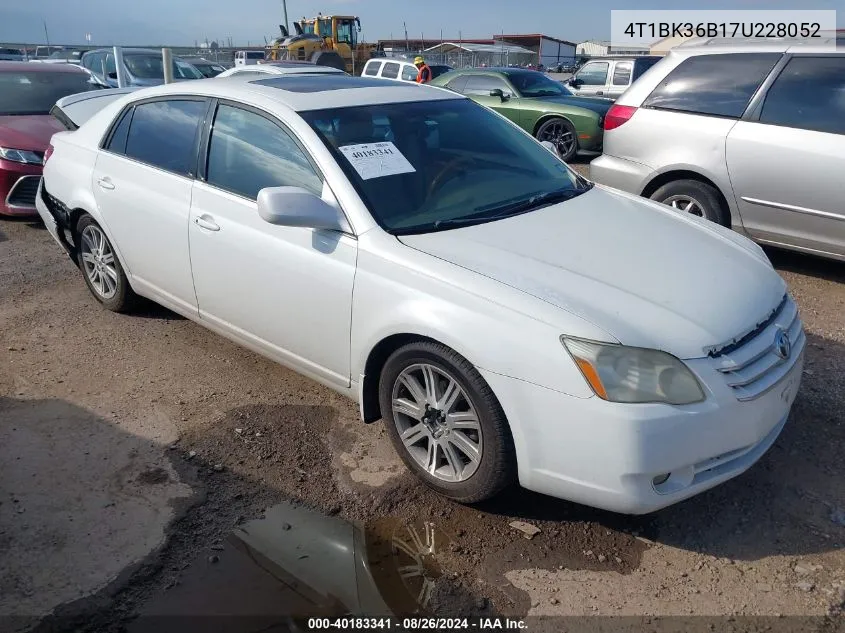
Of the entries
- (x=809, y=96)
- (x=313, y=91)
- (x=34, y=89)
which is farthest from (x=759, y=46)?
(x=34, y=89)

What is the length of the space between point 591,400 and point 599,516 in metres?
0.75

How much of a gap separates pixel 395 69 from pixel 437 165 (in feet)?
47.5

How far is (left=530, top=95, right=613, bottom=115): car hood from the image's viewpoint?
1067cm

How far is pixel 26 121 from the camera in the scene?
765 centimetres

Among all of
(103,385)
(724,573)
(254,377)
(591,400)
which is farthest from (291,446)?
(724,573)

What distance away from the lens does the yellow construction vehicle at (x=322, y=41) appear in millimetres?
27781

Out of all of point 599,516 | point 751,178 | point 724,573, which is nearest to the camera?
point 724,573

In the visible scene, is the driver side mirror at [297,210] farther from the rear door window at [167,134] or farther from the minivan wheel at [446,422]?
the rear door window at [167,134]

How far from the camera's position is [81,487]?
3.12 meters

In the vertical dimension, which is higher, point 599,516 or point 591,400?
point 591,400

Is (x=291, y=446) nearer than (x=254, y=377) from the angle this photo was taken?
Yes

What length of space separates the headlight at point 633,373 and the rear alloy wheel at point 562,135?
8.65 meters

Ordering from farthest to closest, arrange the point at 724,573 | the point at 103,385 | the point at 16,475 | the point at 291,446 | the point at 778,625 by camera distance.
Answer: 1. the point at 103,385
2. the point at 291,446
3. the point at 16,475
4. the point at 724,573
5. the point at 778,625

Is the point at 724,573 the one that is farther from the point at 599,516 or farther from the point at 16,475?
the point at 16,475
